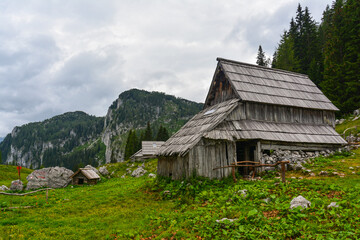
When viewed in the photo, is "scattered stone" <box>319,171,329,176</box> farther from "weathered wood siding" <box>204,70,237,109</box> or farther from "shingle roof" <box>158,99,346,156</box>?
"weathered wood siding" <box>204,70,237,109</box>

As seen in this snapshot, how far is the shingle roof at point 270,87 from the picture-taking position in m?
21.5

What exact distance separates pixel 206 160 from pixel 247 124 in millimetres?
5328

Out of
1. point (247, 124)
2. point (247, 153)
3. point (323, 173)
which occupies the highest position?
point (247, 124)

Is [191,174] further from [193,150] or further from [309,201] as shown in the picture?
[309,201]

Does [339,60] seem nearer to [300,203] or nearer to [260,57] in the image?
[260,57]

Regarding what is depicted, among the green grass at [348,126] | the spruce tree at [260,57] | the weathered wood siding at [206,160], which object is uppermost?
the spruce tree at [260,57]

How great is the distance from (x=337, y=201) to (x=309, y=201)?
953 millimetres

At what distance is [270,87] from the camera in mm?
23312

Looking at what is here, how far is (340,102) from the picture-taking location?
38.5 m

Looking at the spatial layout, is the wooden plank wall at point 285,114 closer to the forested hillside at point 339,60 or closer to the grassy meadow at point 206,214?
the grassy meadow at point 206,214


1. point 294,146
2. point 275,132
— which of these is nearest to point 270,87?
point 275,132

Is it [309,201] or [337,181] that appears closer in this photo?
[309,201]

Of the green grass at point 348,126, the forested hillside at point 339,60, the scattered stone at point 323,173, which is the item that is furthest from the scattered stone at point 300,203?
the forested hillside at point 339,60

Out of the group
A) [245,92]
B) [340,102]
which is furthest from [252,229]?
[340,102]
